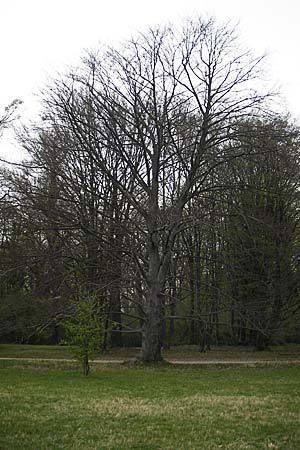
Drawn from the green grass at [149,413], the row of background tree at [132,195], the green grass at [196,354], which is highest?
the row of background tree at [132,195]

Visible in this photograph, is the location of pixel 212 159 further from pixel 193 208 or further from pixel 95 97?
pixel 95 97

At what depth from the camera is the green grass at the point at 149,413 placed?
24.5ft

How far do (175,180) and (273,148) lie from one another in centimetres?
802

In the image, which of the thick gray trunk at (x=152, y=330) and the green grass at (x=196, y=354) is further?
the green grass at (x=196, y=354)

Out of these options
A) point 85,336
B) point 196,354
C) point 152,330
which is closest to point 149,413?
point 85,336

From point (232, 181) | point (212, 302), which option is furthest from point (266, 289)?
point (232, 181)

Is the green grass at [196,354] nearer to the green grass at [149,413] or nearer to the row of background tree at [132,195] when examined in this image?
the row of background tree at [132,195]

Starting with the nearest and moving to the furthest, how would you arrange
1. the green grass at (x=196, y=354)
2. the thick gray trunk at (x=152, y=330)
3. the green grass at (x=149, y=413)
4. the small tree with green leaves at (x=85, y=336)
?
the green grass at (x=149, y=413)
the small tree with green leaves at (x=85, y=336)
the thick gray trunk at (x=152, y=330)
the green grass at (x=196, y=354)

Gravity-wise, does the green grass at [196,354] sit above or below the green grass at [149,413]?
above

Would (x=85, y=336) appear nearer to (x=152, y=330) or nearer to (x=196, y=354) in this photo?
(x=152, y=330)

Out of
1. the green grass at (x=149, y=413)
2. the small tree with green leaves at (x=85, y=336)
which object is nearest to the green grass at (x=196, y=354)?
the small tree with green leaves at (x=85, y=336)

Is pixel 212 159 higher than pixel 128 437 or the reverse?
higher

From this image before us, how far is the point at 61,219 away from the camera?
74.3ft

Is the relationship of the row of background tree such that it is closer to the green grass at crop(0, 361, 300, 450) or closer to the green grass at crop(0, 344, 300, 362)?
the green grass at crop(0, 344, 300, 362)
